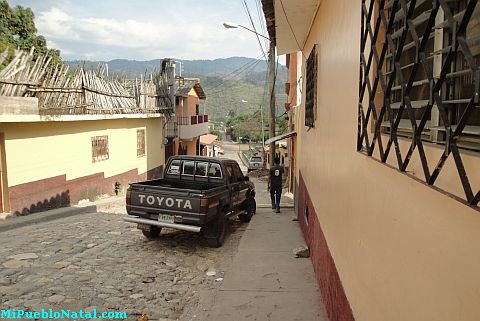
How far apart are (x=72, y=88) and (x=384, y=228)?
13.0m

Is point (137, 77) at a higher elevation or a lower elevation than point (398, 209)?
higher

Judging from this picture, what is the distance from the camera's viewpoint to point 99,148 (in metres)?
15.7

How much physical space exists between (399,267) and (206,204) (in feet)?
18.4

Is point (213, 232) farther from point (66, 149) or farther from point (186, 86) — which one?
point (186, 86)

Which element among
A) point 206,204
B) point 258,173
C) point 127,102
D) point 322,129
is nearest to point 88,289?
point 206,204

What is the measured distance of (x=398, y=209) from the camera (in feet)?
6.53

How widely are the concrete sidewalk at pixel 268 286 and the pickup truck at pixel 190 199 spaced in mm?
820

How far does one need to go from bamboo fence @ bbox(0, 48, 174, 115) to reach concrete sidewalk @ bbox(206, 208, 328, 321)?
290 inches

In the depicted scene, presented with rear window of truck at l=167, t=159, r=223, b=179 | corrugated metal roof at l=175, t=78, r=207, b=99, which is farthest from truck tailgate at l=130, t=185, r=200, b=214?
corrugated metal roof at l=175, t=78, r=207, b=99

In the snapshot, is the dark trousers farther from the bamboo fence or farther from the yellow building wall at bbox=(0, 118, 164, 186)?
the bamboo fence

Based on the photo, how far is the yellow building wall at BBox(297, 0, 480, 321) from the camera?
4.38ft

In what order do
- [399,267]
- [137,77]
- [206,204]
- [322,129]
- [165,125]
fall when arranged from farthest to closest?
[165,125] < [137,77] < [206,204] < [322,129] < [399,267]

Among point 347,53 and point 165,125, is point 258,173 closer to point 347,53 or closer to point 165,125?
point 165,125

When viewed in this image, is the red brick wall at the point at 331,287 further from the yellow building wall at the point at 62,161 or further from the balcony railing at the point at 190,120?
the balcony railing at the point at 190,120
